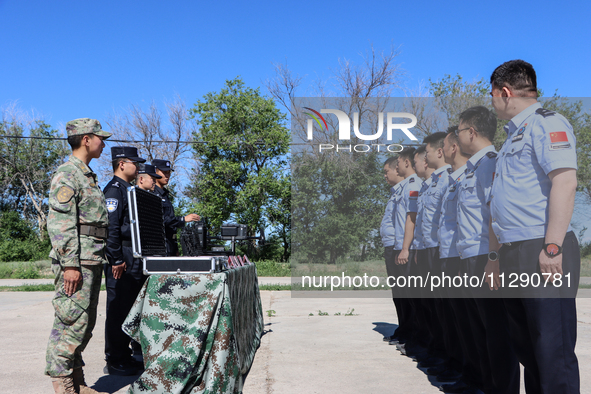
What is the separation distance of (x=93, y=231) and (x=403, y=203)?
115 inches

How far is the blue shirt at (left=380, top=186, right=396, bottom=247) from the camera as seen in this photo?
5090mm

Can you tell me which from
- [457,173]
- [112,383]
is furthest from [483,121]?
[112,383]

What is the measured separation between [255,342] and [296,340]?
3.00 feet

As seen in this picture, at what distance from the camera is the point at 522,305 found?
269 centimetres

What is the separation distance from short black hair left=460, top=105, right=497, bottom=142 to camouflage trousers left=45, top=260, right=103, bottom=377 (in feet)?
9.99

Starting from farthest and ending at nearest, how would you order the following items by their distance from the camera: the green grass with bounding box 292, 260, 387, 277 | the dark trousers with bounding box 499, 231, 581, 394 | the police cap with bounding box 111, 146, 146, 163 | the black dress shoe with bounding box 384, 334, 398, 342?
the black dress shoe with bounding box 384, 334, 398, 342, the green grass with bounding box 292, 260, 387, 277, the police cap with bounding box 111, 146, 146, 163, the dark trousers with bounding box 499, 231, 581, 394

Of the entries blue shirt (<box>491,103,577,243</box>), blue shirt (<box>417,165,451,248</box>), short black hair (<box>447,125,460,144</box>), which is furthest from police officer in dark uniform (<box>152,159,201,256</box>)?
blue shirt (<box>491,103,577,243</box>)

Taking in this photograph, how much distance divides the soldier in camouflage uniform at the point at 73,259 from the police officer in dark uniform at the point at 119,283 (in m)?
0.65

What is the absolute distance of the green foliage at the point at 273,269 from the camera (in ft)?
59.8

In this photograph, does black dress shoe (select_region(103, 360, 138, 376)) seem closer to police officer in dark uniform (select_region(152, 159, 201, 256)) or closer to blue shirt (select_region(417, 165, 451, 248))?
police officer in dark uniform (select_region(152, 159, 201, 256))

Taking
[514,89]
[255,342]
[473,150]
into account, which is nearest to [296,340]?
[255,342]

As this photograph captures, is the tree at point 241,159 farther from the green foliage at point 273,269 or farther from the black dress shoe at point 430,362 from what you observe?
the black dress shoe at point 430,362

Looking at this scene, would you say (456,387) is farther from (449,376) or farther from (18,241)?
(18,241)

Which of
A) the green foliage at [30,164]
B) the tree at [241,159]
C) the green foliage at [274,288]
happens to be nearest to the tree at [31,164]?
the green foliage at [30,164]
